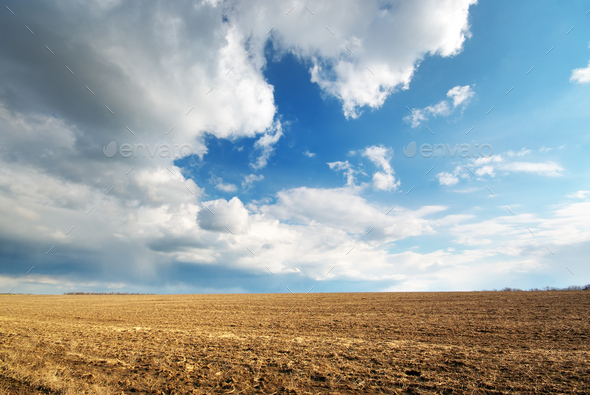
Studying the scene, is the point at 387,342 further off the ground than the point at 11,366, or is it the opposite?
the point at 387,342

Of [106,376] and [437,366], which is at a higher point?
[437,366]

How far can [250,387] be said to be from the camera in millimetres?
7395

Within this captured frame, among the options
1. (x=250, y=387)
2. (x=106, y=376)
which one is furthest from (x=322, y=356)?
(x=106, y=376)

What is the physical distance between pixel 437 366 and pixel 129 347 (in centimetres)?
1217

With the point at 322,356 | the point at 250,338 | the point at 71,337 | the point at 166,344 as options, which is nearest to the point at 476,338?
the point at 322,356

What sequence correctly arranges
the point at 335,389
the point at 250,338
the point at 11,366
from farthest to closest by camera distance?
the point at 250,338
the point at 11,366
the point at 335,389

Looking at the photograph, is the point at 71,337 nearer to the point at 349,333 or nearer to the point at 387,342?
Answer: the point at 349,333

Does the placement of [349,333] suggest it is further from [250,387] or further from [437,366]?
[250,387]

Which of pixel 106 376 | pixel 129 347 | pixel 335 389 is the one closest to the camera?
pixel 335 389

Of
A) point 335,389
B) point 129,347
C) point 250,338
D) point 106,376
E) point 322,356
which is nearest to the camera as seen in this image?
point 335,389

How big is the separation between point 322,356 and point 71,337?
13169 mm

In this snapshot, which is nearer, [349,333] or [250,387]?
[250,387]

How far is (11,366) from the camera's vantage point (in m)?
9.02

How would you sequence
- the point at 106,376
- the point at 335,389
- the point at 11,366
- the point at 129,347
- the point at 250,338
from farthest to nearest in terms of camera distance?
the point at 250,338 → the point at 129,347 → the point at 11,366 → the point at 106,376 → the point at 335,389
